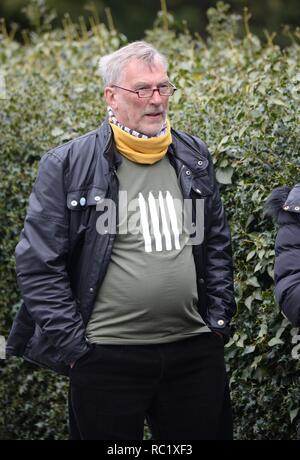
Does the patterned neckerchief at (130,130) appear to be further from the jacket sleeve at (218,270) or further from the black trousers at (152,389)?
the black trousers at (152,389)

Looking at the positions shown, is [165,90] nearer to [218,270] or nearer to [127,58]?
[127,58]

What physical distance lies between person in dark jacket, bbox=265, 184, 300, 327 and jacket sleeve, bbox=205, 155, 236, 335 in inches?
16.5

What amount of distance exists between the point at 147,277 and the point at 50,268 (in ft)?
1.32

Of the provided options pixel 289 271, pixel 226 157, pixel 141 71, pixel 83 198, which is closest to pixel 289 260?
pixel 289 271

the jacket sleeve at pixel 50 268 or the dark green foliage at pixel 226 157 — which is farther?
the dark green foliage at pixel 226 157

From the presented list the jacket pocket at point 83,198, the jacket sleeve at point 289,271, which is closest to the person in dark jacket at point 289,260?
the jacket sleeve at point 289,271

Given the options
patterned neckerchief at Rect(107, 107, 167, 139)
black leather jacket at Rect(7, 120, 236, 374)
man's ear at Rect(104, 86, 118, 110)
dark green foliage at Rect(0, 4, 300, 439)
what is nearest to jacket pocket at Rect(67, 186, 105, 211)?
black leather jacket at Rect(7, 120, 236, 374)

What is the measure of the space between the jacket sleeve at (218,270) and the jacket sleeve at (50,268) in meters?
0.60

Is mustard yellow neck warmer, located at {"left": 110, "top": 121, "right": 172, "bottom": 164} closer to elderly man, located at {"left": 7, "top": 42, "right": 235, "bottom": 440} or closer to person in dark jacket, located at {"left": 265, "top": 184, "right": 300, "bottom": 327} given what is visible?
elderly man, located at {"left": 7, "top": 42, "right": 235, "bottom": 440}

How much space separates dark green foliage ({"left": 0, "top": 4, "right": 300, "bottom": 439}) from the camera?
463cm

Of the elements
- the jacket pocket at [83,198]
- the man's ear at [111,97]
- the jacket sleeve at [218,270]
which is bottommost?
the jacket sleeve at [218,270]

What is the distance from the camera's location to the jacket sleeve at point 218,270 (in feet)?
13.9

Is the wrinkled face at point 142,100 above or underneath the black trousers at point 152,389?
above
